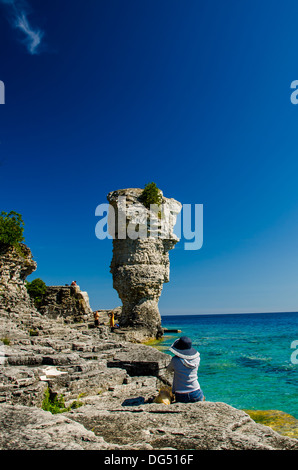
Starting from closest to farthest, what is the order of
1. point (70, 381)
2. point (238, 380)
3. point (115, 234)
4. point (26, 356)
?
point (70, 381), point (26, 356), point (238, 380), point (115, 234)

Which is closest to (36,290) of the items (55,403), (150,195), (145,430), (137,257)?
(137,257)

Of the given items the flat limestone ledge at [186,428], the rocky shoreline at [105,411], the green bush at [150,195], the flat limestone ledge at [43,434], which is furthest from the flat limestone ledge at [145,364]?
the green bush at [150,195]

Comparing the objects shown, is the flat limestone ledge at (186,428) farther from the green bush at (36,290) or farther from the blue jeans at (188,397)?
the green bush at (36,290)

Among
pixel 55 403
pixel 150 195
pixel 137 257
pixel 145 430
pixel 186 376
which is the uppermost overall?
pixel 150 195

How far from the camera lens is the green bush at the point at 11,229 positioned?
15844 millimetres

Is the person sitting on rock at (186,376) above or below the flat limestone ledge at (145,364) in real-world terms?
above

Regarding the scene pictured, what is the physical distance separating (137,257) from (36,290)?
598 inches

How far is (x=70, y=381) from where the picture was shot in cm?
553

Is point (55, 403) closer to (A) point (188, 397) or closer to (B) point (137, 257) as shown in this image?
(A) point (188, 397)

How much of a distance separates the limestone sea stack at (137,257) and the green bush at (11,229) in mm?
8013

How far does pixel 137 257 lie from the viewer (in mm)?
22922
